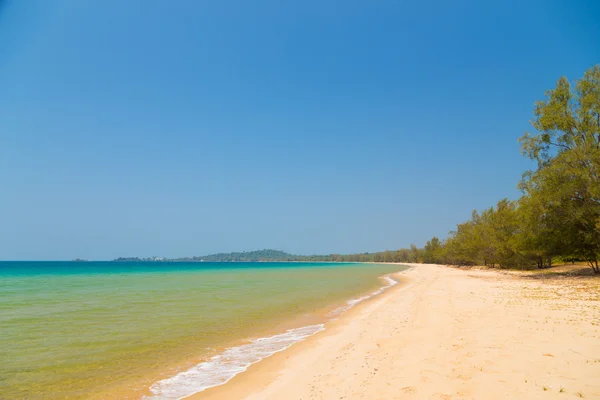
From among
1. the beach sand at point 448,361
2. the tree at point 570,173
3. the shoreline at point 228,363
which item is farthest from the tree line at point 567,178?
the shoreline at point 228,363

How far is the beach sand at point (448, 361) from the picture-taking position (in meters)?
6.17

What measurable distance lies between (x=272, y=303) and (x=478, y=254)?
220 feet

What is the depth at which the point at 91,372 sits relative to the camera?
9867 millimetres

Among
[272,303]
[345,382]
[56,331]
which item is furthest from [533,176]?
[56,331]

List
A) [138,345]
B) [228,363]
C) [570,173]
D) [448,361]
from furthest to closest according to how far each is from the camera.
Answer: [570,173] < [138,345] < [228,363] < [448,361]

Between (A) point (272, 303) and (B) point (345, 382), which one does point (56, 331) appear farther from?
(B) point (345, 382)

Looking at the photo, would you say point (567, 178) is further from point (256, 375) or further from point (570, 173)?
point (256, 375)

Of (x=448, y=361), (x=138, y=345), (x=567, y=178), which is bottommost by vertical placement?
(x=138, y=345)

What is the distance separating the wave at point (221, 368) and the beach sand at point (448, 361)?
0.46 metres

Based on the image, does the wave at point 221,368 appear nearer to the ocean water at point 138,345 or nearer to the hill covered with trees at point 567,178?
the ocean water at point 138,345

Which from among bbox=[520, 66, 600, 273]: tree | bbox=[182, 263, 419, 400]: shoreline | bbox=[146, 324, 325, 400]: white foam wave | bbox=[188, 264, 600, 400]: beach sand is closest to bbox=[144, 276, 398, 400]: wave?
bbox=[146, 324, 325, 400]: white foam wave

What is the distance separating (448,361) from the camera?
25.6 ft

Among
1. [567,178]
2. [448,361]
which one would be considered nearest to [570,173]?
[567,178]

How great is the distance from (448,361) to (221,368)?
6694 millimetres
